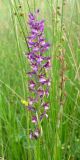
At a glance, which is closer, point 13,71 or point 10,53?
point 13,71

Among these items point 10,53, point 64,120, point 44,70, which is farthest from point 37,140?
point 10,53

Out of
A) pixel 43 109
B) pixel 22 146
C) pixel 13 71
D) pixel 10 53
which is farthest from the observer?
pixel 10 53

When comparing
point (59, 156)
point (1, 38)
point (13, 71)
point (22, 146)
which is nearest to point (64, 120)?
point (22, 146)

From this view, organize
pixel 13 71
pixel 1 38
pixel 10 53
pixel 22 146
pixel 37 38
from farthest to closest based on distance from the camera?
pixel 1 38 < pixel 10 53 < pixel 13 71 < pixel 22 146 < pixel 37 38

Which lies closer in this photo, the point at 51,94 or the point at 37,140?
the point at 37,140

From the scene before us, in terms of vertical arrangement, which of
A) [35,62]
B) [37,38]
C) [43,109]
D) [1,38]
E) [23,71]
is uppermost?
[37,38]

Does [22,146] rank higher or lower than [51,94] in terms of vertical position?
lower

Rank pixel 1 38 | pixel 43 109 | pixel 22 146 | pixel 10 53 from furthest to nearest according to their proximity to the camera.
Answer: pixel 1 38
pixel 10 53
pixel 22 146
pixel 43 109

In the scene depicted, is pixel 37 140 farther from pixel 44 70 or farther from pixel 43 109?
pixel 44 70

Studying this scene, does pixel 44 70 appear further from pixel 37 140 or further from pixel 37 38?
pixel 37 140
